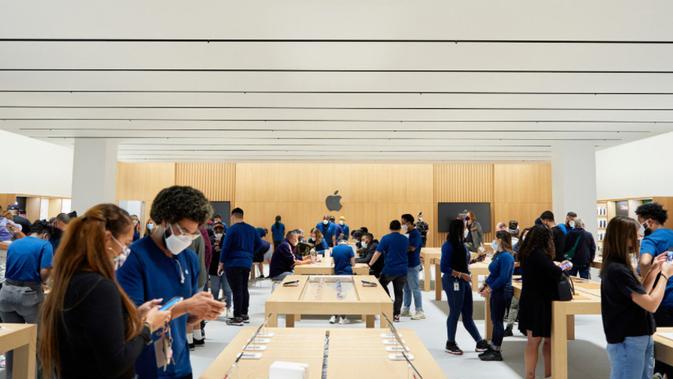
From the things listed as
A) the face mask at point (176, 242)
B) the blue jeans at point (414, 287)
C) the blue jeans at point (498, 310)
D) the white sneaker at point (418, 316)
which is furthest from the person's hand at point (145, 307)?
the blue jeans at point (414, 287)

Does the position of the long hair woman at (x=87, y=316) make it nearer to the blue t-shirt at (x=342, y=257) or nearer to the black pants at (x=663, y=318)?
the black pants at (x=663, y=318)

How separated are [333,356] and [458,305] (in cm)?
342

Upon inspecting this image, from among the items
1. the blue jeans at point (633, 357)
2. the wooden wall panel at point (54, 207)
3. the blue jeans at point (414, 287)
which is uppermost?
the wooden wall panel at point (54, 207)

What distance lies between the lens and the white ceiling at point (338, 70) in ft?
16.6

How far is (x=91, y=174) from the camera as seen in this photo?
12.4 meters

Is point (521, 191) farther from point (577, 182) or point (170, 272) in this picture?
point (170, 272)

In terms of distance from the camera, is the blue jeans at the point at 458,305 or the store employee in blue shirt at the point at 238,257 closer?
the blue jeans at the point at 458,305

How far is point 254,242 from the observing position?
7.57 metres

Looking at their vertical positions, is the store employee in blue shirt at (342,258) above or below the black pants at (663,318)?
above

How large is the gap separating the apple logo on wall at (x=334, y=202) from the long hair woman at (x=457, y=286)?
40.0 feet

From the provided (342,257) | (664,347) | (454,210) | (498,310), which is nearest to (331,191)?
(454,210)

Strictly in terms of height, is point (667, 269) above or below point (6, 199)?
below

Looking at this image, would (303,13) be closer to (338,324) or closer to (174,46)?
(174,46)

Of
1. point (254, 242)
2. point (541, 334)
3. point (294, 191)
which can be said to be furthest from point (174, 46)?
point (294, 191)
